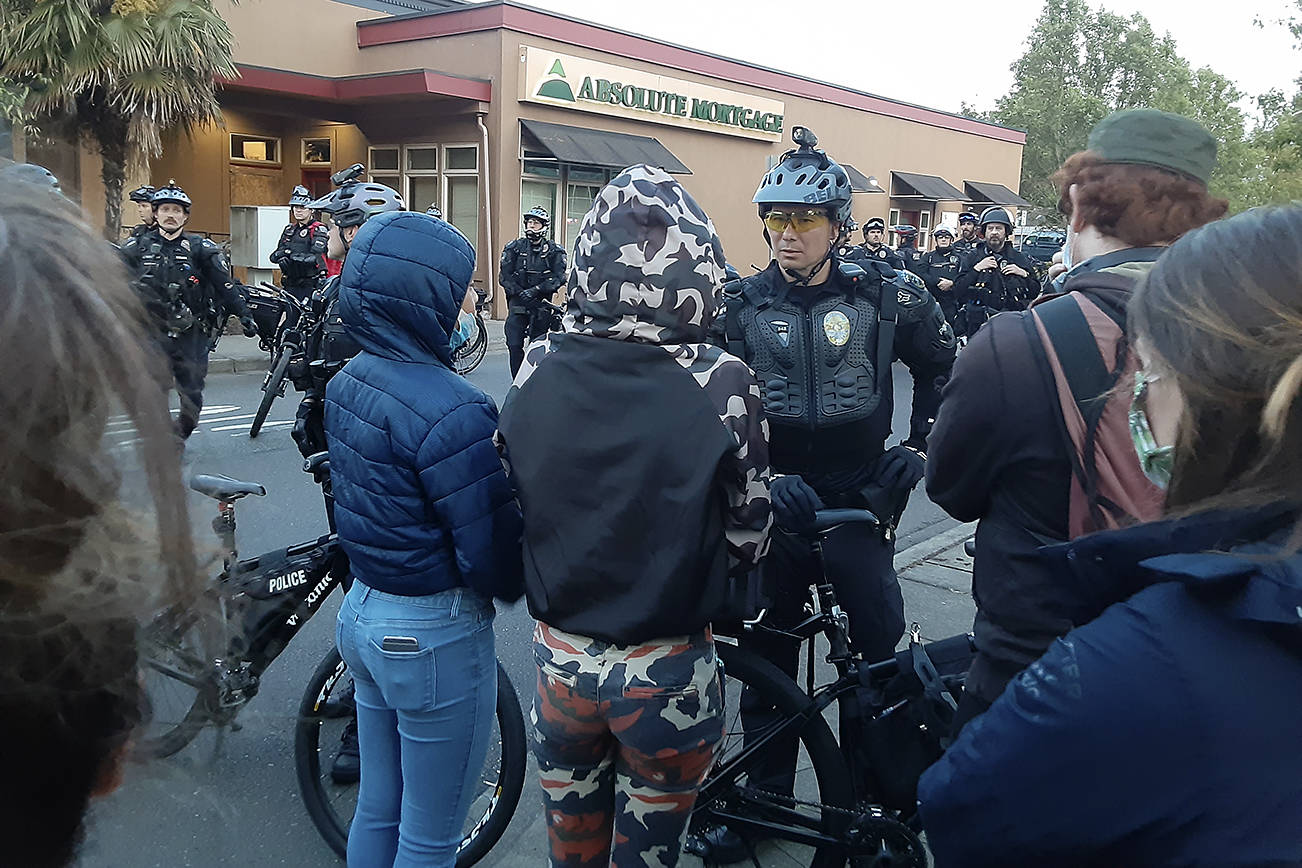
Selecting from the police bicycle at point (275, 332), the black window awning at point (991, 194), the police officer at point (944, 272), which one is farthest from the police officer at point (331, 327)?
the black window awning at point (991, 194)

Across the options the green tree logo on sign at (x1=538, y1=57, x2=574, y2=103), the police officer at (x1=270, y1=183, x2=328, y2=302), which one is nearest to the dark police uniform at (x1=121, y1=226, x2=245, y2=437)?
the police officer at (x1=270, y1=183, x2=328, y2=302)

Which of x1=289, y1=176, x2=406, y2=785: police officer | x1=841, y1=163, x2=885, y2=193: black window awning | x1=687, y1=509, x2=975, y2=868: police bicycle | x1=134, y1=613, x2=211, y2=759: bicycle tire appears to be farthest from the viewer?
x1=841, y1=163, x2=885, y2=193: black window awning

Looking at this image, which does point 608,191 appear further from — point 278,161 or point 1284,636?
point 278,161

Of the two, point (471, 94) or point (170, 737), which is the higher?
point (471, 94)

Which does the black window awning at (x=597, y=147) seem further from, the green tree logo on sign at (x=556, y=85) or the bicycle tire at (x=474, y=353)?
the bicycle tire at (x=474, y=353)

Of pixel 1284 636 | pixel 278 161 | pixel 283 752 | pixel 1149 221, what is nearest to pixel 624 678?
pixel 1284 636

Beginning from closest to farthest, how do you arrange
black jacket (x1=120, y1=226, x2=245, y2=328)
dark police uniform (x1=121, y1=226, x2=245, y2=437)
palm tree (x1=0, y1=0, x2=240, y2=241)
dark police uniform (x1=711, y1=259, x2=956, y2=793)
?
dark police uniform (x1=711, y1=259, x2=956, y2=793)
dark police uniform (x1=121, y1=226, x2=245, y2=437)
black jacket (x1=120, y1=226, x2=245, y2=328)
palm tree (x1=0, y1=0, x2=240, y2=241)

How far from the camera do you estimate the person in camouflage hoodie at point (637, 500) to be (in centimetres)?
203

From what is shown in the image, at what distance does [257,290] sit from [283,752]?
8990 mm

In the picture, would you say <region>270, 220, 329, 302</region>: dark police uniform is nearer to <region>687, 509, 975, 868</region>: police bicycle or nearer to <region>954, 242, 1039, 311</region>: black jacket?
<region>954, 242, 1039, 311</region>: black jacket

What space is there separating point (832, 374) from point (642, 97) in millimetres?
19990

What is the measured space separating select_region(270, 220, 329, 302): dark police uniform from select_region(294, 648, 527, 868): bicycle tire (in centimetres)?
867

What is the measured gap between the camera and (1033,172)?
179ft

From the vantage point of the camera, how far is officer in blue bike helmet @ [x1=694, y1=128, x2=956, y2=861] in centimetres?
320
